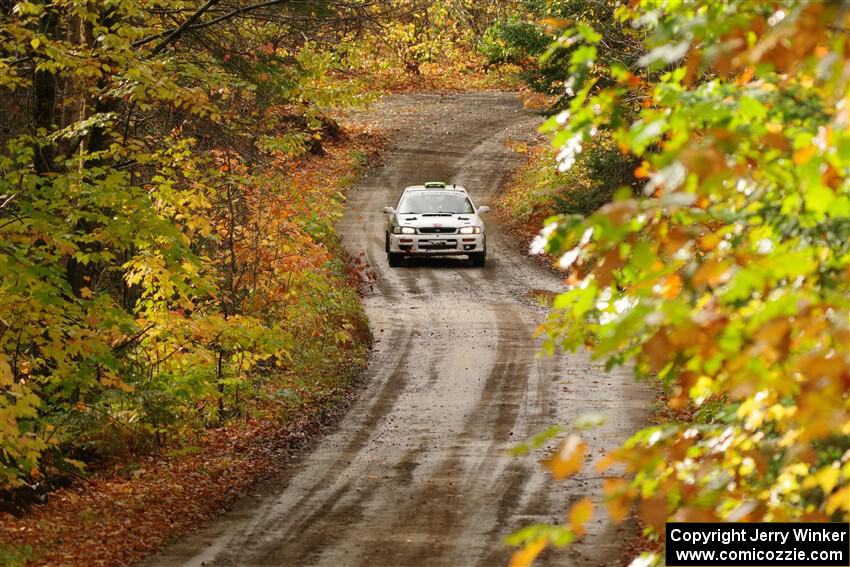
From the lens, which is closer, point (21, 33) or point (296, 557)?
point (296, 557)

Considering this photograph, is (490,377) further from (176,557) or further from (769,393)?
(769,393)

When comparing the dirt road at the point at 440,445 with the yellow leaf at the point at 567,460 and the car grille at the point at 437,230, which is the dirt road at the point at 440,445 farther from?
the yellow leaf at the point at 567,460

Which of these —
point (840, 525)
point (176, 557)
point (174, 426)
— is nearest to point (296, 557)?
point (176, 557)

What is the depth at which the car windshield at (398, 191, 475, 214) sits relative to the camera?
26.3m

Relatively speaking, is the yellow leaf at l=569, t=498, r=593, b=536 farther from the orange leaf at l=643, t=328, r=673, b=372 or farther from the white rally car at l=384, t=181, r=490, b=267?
the white rally car at l=384, t=181, r=490, b=267

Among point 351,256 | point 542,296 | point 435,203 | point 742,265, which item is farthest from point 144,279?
point 351,256

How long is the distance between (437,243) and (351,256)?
102 inches

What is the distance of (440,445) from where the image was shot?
12.9 metres

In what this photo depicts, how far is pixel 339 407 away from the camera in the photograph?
49.2ft

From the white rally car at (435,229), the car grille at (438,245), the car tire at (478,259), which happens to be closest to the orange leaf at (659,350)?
the white rally car at (435,229)

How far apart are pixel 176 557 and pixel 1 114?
9493 millimetres

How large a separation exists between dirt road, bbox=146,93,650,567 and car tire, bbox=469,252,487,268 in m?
0.31

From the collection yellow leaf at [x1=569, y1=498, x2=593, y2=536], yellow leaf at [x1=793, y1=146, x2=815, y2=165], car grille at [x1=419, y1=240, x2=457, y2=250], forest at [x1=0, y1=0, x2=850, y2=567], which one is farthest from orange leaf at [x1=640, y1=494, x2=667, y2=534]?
car grille at [x1=419, y1=240, x2=457, y2=250]

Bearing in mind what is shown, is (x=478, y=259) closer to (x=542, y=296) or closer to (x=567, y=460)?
(x=542, y=296)
